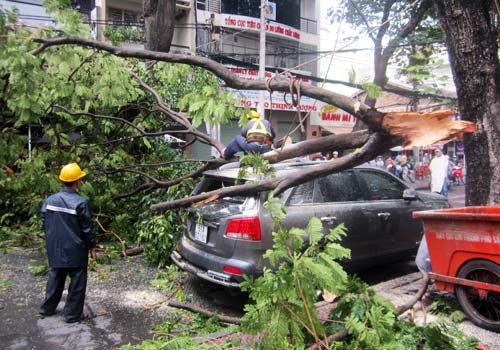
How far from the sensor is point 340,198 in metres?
5.29

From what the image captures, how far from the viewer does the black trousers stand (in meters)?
4.48

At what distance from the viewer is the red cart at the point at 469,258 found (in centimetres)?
363

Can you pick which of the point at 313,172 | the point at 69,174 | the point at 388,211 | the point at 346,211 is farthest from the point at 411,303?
the point at 69,174

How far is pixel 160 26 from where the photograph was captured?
910cm

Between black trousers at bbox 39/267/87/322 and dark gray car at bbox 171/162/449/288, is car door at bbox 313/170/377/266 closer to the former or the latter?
dark gray car at bbox 171/162/449/288

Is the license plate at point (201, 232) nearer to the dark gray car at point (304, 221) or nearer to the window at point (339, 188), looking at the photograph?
the dark gray car at point (304, 221)

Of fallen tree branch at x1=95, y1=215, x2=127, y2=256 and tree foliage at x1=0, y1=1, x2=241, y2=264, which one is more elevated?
tree foliage at x1=0, y1=1, x2=241, y2=264

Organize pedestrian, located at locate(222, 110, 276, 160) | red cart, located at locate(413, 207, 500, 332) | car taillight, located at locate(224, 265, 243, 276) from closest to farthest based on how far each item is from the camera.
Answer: red cart, located at locate(413, 207, 500, 332), car taillight, located at locate(224, 265, 243, 276), pedestrian, located at locate(222, 110, 276, 160)

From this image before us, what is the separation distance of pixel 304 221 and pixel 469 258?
1713 mm

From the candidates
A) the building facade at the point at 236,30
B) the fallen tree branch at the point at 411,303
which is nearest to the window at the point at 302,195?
the fallen tree branch at the point at 411,303

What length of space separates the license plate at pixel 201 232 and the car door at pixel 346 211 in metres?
1.32

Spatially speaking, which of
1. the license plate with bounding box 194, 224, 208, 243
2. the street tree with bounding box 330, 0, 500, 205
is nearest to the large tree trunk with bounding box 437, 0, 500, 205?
the street tree with bounding box 330, 0, 500, 205

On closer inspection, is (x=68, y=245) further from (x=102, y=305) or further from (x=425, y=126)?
(x=425, y=126)

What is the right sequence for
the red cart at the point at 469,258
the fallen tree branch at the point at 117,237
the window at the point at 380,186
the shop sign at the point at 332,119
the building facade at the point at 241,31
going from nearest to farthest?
the red cart at the point at 469,258, the window at the point at 380,186, the fallen tree branch at the point at 117,237, the building facade at the point at 241,31, the shop sign at the point at 332,119
